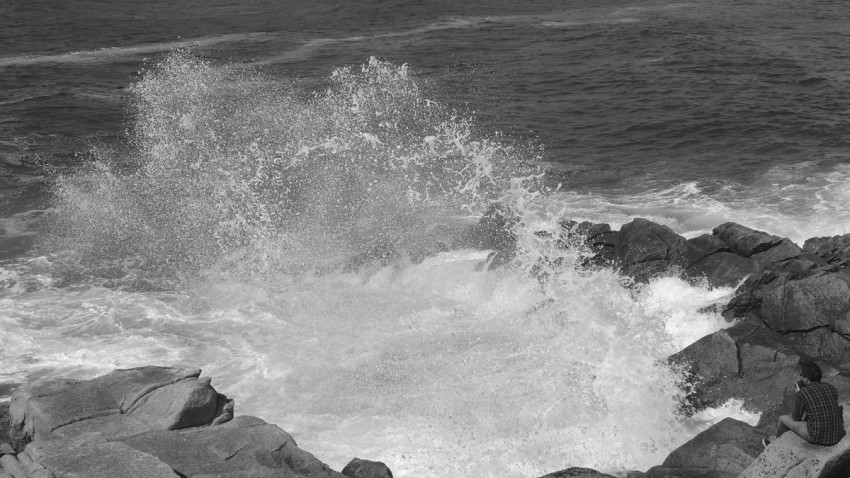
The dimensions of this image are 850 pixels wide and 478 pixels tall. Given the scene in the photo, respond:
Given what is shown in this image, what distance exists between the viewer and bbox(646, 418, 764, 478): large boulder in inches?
479

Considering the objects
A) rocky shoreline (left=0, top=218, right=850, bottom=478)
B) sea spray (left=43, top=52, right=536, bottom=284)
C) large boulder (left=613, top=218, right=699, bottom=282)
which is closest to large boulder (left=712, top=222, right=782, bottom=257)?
rocky shoreline (left=0, top=218, right=850, bottom=478)

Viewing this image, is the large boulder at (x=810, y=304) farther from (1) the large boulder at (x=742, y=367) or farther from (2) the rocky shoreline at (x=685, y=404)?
(1) the large boulder at (x=742, y=367)

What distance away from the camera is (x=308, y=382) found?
16625 mm

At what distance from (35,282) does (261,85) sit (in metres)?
17.2

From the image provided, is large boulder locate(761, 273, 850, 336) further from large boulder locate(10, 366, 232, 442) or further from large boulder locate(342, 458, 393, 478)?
large boulder locate(10, 366, 232, 442)

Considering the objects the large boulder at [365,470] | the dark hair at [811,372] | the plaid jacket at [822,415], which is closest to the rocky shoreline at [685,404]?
the large boulder at [365,470]

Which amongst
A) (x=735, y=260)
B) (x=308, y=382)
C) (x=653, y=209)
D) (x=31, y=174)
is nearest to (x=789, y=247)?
(x=735, y=260)

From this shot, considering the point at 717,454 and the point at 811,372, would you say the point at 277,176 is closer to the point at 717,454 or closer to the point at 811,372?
the point at 717,454

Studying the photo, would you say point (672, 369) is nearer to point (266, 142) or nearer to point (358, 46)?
point (266, 142)

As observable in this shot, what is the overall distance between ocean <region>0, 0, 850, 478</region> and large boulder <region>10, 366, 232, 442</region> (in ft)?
6.99

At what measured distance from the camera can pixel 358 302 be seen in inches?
781

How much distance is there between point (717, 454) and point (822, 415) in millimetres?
2323

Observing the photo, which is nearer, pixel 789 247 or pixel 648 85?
pixel 789 247

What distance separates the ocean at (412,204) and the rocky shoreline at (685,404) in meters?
0.82
